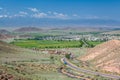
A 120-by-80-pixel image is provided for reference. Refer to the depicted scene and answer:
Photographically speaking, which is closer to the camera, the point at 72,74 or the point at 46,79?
the point at 46,79

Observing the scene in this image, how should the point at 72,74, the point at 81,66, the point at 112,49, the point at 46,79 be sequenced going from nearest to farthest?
the point at 46,79, the point at 72,74, the point at 81,66, the point at 112,49

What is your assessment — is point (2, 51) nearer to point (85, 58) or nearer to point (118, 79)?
point (85, 58)

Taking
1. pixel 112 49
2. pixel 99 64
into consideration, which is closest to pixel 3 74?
pixel 99 64

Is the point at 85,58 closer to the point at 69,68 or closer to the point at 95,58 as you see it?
Answer: the point at 95,58

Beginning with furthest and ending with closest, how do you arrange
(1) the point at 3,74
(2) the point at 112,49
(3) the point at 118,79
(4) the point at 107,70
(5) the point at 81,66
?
(2) the point at 112,49, (5) the point at 81,66, (4) the point at 107,70, (3) the point at 118,79, (1) the point at 3,74

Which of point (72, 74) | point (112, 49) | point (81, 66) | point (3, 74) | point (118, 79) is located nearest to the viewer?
point (3, 74)

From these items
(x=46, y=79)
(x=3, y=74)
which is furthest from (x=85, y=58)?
(x=3, y=74)
